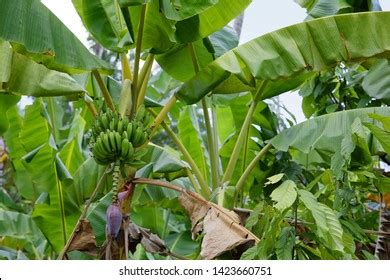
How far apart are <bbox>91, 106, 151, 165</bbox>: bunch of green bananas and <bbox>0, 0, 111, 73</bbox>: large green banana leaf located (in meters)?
0.20

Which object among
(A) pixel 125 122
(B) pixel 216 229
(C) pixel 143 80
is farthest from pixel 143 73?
(B) pixel 216 229

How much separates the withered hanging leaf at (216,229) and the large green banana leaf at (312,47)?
515 millimetres

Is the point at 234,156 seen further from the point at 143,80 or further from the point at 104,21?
the point at 104,21

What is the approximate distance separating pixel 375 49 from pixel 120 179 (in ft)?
3.33

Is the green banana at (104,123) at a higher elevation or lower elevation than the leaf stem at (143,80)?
lower

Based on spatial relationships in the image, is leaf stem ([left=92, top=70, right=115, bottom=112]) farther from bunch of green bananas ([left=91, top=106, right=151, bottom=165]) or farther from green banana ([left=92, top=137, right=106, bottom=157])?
green banana ([left=92, top=137, right=106, bottom=157])

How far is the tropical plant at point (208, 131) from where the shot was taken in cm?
166

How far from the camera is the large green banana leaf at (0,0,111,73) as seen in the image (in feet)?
5.91

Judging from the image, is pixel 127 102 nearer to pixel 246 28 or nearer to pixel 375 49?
pixel 375 49

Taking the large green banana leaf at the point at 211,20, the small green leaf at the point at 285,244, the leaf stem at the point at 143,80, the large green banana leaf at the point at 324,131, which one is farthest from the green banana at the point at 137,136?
the small green leaf at the point at 285,244

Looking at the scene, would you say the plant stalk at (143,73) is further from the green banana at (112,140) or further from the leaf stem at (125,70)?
the green banana at (112,140)

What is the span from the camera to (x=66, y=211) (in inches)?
107

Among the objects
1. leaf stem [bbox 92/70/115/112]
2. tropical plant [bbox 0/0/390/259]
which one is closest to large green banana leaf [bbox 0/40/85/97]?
tropical plant [bbox 0/0/390/259]
